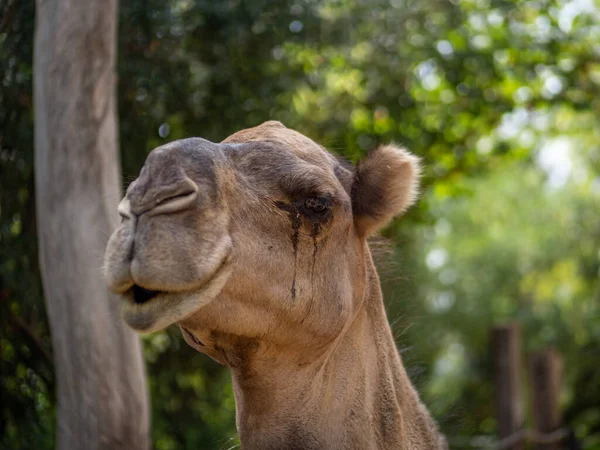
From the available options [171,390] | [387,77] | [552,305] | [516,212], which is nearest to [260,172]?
[171,390]

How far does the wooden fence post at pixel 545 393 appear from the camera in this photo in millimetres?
9711

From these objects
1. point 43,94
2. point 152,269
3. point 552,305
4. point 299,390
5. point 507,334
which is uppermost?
point 43,94

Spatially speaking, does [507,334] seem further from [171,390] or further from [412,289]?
[412,289]

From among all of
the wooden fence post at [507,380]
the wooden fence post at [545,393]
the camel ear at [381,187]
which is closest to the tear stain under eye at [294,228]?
the camel ear at [381,187]

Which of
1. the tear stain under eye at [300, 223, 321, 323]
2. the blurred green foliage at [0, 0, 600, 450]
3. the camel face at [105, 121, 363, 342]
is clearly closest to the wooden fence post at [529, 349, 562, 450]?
the blurred green foliage at [0, 0, 600, 450]

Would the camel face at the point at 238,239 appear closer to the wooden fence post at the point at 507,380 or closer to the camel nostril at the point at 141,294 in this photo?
the camel nostril at the point at 141,294

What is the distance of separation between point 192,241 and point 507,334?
A: 7722 millimetres

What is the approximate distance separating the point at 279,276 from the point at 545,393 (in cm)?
752

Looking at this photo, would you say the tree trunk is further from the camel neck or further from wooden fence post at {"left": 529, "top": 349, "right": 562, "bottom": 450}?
wooden fence post at {"left": 529, "top": 349, "right": 562, "bottom": 450}

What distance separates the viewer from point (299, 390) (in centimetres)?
325

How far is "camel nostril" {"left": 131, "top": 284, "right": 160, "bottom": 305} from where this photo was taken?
256cm

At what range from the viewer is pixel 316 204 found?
3.16 meters

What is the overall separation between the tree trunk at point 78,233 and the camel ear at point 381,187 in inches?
68.5

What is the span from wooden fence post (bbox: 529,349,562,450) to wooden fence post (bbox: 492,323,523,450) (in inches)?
10.8
